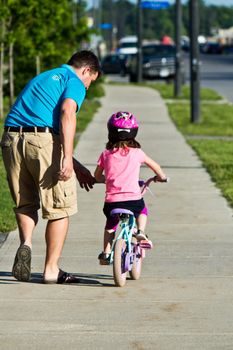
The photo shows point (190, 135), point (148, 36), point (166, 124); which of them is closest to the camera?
point (190, 135)

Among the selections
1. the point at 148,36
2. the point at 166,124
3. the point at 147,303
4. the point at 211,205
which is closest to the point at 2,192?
the point at 211,205

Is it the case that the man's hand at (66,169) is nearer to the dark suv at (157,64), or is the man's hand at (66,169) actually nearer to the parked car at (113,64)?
the dark suv at (157,64)

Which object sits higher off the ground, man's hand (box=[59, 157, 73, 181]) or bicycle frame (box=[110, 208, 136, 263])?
man's hand (box=[59, 157, 73, 181])

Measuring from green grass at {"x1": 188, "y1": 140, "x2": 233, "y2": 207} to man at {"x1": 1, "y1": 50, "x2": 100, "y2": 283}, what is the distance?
430 cm

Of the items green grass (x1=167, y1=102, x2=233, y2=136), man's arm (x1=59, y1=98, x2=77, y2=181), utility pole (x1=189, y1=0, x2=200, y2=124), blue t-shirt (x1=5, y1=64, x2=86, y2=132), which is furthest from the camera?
utility pole (x1=189, y1=0, x2=200, y2=124)

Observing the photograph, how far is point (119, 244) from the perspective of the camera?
773cm

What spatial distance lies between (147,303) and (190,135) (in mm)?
13602

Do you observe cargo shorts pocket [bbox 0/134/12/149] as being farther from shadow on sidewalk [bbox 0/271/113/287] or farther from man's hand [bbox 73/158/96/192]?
shadow on sidewalk [bbox 0/271/113/287]

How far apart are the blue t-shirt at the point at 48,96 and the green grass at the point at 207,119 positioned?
1325 cm

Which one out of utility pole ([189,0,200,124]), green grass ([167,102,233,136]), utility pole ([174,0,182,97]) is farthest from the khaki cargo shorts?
utility pole ([174,0,182,97])

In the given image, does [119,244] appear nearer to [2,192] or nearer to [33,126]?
[33,126]

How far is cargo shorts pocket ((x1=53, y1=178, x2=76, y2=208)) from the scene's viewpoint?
7.69 m

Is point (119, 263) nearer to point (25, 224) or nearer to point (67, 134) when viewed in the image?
point (25, 224)

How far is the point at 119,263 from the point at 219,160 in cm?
831
